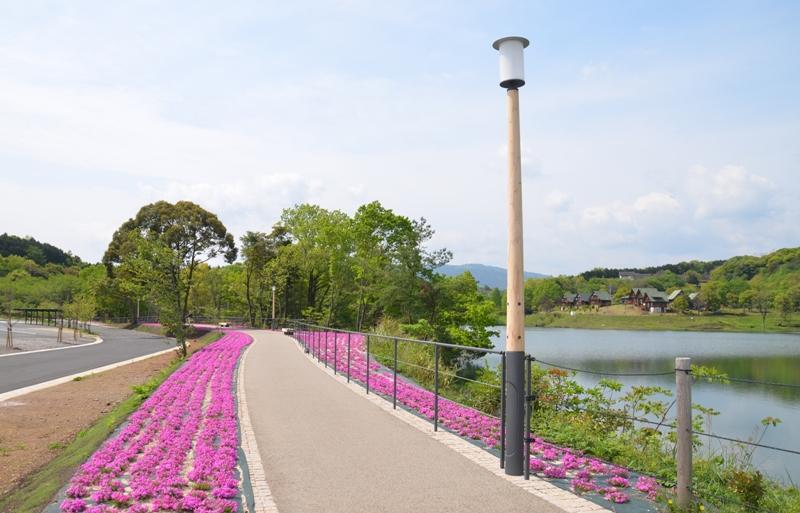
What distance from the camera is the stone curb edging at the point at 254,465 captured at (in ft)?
15.5

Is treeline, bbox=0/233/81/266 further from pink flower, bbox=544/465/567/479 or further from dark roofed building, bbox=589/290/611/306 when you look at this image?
pink flower, bbox=544/465/567/479

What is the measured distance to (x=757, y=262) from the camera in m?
118

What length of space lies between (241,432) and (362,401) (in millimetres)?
2951

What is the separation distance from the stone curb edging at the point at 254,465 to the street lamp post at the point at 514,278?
2159 millimetres

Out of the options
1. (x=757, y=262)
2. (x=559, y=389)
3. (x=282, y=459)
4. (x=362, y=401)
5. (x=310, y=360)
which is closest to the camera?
(x=282, y=459)

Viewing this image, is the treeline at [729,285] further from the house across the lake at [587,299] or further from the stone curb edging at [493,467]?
the stone curb edging at [493,467]

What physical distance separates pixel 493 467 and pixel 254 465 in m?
2.26

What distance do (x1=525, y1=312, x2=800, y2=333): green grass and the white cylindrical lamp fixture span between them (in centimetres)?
8459

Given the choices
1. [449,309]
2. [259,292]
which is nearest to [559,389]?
[449,309]

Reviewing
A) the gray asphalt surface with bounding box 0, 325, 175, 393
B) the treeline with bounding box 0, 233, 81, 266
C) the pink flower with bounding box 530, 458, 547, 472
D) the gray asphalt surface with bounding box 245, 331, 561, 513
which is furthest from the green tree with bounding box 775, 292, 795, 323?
the treeline with bounding box 0, 233, 81, 266

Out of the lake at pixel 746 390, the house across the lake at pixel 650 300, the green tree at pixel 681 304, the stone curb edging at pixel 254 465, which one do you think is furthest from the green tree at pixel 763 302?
the stone curb edging at pixel 254 465

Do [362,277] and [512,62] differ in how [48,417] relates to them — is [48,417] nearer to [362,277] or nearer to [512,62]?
[512,62]

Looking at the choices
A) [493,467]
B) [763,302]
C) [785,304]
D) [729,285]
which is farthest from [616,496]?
[729,285]

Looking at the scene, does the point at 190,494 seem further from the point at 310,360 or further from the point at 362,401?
the point at 310,360
